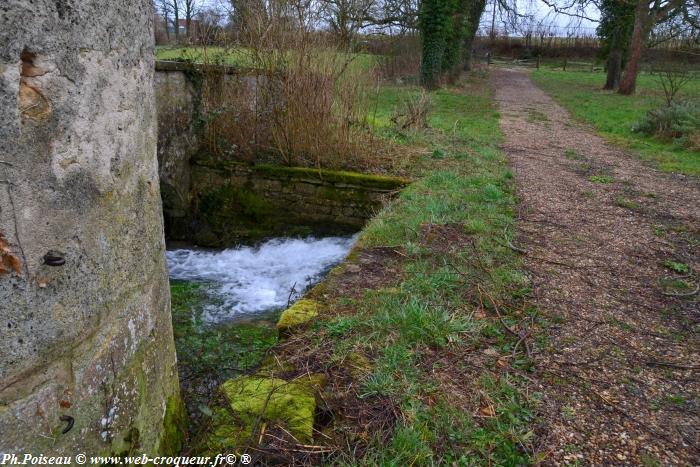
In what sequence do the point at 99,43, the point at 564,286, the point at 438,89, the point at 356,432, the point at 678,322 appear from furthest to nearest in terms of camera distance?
the point at 438,89
the point at 564,286
the point at 678,322
the point at 356,432
the point at 99,43

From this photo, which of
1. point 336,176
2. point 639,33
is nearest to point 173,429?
point 336,176

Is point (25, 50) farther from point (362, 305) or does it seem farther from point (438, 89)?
point (438, 89)

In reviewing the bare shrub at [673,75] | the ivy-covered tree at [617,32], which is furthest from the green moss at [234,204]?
the ivy-covered tree at [617,32]

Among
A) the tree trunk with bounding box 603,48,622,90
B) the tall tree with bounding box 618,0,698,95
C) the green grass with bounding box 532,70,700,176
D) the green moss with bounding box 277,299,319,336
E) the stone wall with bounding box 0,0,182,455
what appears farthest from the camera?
the tree trunk with bounding box 603,48,622,90

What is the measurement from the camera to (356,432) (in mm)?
2303

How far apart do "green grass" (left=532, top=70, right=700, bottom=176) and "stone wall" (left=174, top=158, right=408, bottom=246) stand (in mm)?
5128

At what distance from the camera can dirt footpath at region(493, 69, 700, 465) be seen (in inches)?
91.7

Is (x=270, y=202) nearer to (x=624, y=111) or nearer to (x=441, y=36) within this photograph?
(x=624, y=111)

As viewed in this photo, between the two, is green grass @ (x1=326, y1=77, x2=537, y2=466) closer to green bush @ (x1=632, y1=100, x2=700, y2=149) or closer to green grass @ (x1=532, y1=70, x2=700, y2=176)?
green grass @ (x1=532, y1=70, x2=700, y2=176)

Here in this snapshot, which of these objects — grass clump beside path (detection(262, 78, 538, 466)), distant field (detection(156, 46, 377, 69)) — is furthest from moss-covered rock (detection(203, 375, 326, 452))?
distant field (detection(156, 46, 377, 69))

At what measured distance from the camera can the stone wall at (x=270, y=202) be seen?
748 cm

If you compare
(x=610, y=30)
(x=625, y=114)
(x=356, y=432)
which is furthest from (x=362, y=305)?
(x=610, y=30)

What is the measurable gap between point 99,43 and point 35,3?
0.76 ft

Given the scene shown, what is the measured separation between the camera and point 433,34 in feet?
60.6
